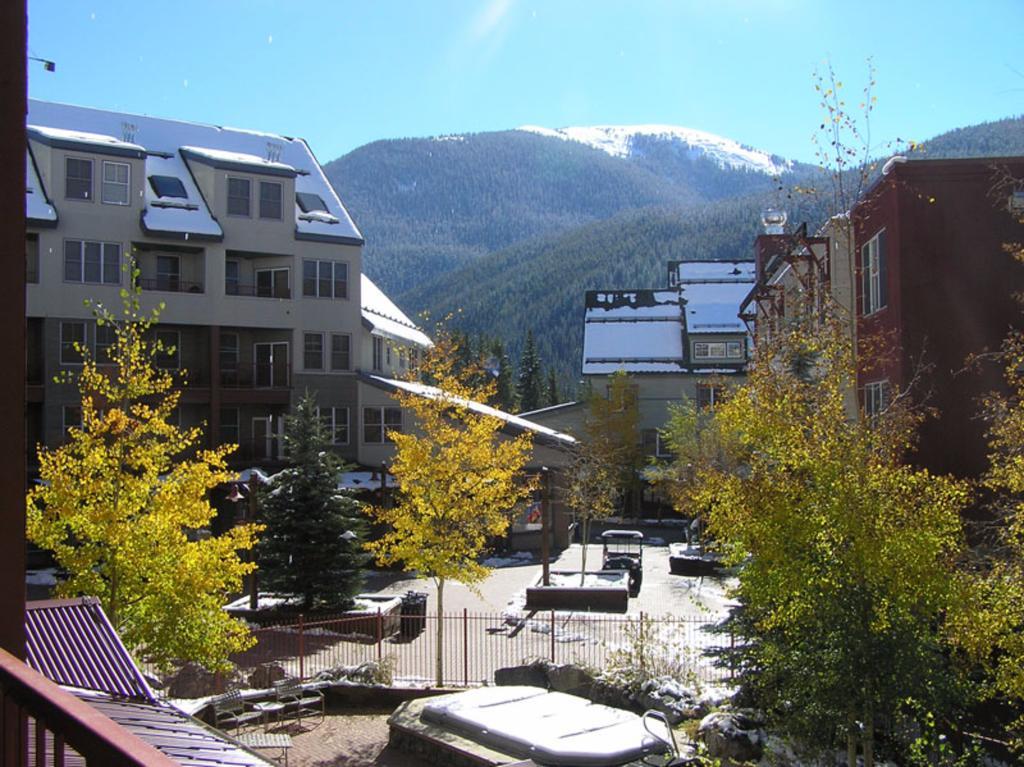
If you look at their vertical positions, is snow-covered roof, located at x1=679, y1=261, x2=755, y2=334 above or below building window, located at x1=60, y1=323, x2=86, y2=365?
above

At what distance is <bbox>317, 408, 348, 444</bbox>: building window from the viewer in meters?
41.5

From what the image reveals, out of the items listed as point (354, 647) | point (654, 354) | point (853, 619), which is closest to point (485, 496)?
point (354, 647)

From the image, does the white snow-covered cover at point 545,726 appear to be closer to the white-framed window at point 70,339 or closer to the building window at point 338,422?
the building window at point 338,422

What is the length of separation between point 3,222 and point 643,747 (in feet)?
38.6

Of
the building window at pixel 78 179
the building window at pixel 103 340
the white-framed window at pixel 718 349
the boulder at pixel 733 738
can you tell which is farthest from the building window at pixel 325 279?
the white-framed window at pixel 718 349

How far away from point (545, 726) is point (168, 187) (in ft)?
106

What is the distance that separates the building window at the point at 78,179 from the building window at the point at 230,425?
1006cm

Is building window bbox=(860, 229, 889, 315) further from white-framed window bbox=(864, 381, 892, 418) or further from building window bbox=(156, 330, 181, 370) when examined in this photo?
building window bbox=(156, 330, 181, 370)

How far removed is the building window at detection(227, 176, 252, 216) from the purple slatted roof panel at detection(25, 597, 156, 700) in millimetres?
31686

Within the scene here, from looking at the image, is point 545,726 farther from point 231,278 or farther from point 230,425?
point 231,278

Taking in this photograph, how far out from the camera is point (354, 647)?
23.4 m

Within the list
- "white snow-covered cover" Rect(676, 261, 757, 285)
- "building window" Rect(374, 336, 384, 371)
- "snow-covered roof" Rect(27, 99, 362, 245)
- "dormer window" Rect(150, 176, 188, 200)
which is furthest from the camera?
"white snow-covered cover" Rect(676, 261, 757, 285)

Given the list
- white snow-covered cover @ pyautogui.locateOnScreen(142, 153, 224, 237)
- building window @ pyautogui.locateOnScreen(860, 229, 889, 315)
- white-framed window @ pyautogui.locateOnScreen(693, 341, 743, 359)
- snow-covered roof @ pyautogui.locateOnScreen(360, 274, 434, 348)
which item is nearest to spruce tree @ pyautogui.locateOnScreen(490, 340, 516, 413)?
white-framed window @ pyautogui.locateOnScreen(693, 341, 743, 359)

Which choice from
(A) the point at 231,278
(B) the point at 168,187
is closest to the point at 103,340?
(A) the point at 231,278
